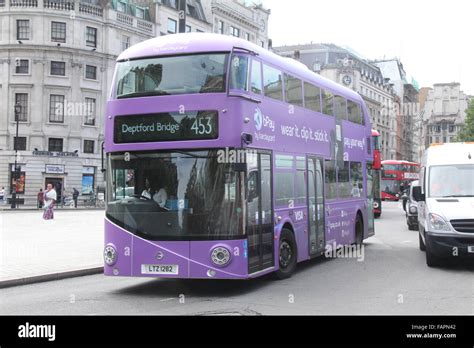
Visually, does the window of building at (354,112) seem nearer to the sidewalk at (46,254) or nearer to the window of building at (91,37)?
the sidewalk at (46,254)

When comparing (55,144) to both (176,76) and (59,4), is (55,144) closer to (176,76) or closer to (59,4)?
(59,4)

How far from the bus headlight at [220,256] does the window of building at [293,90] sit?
11.9ft

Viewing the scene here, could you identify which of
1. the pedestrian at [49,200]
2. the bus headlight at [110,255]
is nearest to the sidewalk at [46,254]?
the bus headlight at [110,255]

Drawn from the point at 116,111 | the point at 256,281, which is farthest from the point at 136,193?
the point at 256,281

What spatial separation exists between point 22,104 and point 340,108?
42266 mm

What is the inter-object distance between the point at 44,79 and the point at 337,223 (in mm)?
42686

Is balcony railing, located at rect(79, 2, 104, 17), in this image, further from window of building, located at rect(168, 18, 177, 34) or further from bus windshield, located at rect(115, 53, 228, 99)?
bus windshield, located at rect(115, 53, 228, 99)

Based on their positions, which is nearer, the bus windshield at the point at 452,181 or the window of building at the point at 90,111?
the bus windshield at the point at 452,181

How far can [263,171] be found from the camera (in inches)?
383

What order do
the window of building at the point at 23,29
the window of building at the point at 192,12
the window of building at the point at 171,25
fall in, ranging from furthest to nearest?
the window of building at the point at 192,12
the window of building at the point at 171,25
the window of building at the point at 23,29

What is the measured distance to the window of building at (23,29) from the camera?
165ft

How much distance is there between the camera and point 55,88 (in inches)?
2008

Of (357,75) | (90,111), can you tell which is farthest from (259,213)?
(357,75)

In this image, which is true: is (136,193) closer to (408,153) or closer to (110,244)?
(110,244)
